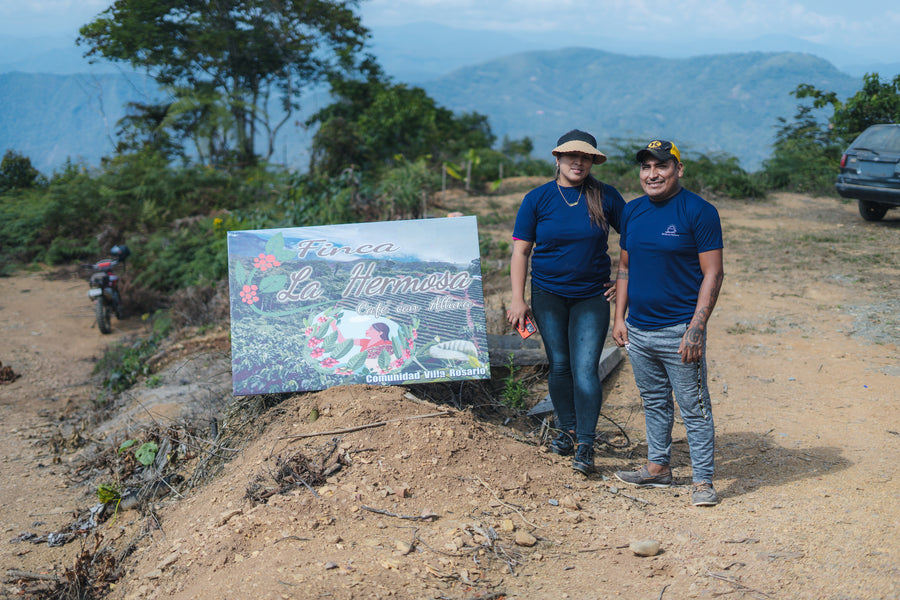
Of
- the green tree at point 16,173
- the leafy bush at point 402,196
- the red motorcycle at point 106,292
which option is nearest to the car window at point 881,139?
the leafy bush at point 402,196

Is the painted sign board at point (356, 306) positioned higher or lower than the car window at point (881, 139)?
lower

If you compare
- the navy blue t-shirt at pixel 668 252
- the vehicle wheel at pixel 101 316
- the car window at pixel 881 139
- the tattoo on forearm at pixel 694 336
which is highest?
the car window at pixel 881 139

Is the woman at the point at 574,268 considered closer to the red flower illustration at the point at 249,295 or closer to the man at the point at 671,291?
the man at the point at 671,291

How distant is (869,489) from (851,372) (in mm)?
2435

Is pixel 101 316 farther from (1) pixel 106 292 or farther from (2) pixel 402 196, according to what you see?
(2) pixel 402 196

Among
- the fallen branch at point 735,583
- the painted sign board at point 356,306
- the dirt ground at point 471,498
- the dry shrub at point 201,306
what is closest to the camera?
the fallen branch at point 735,583

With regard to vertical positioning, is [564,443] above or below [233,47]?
below

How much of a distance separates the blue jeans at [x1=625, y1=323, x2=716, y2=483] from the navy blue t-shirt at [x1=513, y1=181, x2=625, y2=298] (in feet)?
1.20

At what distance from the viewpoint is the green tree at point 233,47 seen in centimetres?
2033

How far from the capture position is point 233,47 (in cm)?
2191

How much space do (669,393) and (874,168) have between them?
9862 millimetres

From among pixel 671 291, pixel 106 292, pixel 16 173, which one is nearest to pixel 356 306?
pixel 671 291

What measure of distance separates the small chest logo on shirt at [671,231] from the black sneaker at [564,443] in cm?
136

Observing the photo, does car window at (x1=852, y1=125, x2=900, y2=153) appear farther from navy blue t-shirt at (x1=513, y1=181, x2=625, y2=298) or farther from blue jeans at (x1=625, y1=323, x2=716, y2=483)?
blue jeans at (x1=625, y1=323, x2=716, y2=483)
